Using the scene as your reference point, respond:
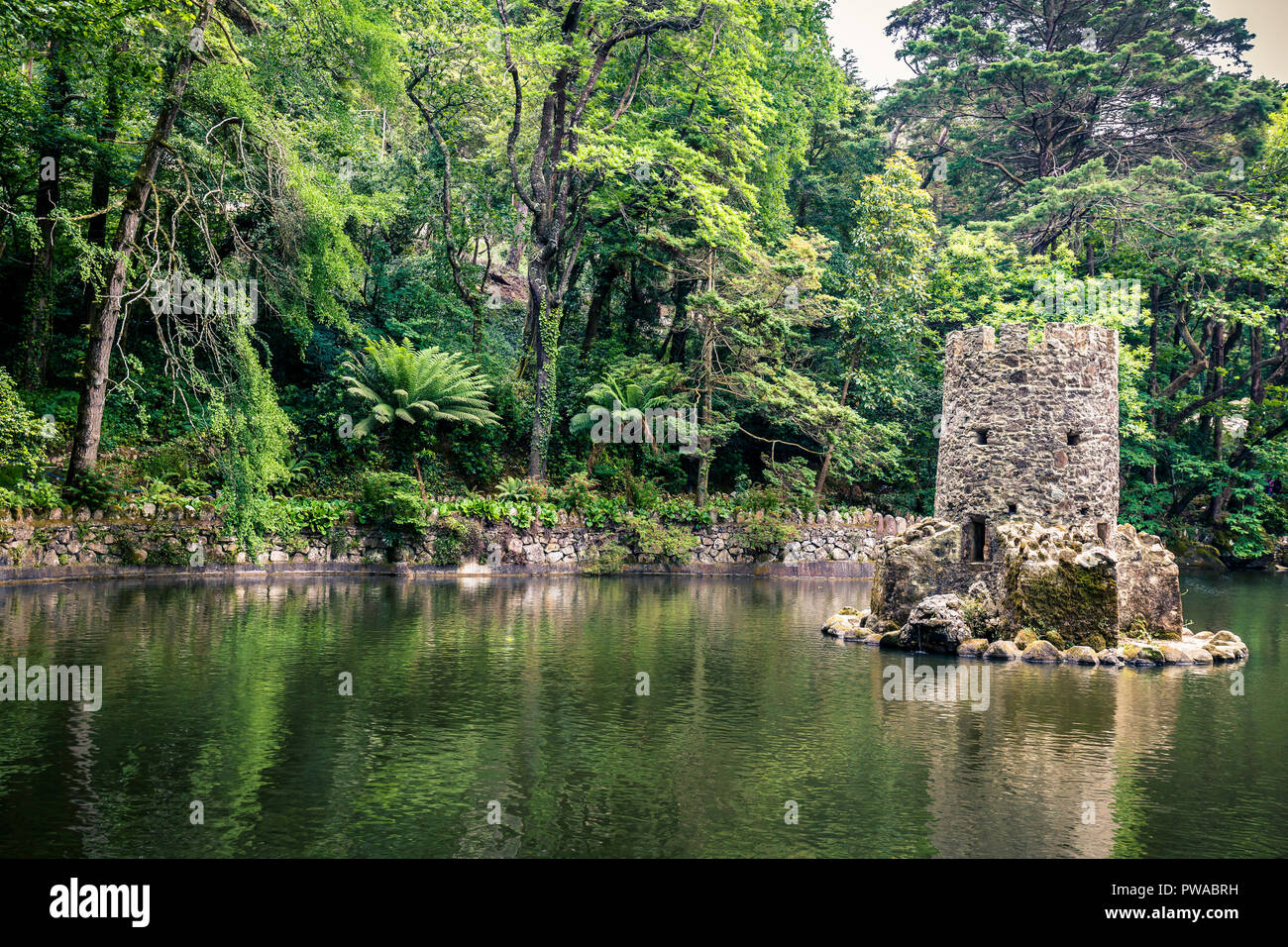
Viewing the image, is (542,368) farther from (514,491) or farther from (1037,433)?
(1037,433)

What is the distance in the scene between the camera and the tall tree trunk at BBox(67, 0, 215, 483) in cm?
1714

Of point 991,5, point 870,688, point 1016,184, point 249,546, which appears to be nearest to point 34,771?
point 870,688

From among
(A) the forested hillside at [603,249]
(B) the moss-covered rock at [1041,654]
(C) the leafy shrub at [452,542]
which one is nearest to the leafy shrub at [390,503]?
(A) the forested hillside at [603,249]

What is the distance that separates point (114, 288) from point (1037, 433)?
16.0 m

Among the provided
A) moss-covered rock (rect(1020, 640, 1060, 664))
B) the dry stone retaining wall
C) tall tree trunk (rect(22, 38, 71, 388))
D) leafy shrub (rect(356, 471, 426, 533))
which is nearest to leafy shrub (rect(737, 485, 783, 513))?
the dry stone retaining wall

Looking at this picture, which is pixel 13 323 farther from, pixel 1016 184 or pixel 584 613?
pixel 1016 184

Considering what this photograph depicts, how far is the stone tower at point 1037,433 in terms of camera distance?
14.2 meters

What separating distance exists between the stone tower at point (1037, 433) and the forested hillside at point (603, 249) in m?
9.27

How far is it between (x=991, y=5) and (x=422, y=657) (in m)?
33.6

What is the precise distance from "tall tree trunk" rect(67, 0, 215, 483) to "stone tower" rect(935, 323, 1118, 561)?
14572 millimetres

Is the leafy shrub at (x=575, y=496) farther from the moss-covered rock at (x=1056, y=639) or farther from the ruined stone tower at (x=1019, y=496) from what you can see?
the moss-covered rock at (x=1056, y=639)

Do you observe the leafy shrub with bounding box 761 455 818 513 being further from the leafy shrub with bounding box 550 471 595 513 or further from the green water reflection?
the green water reflection
